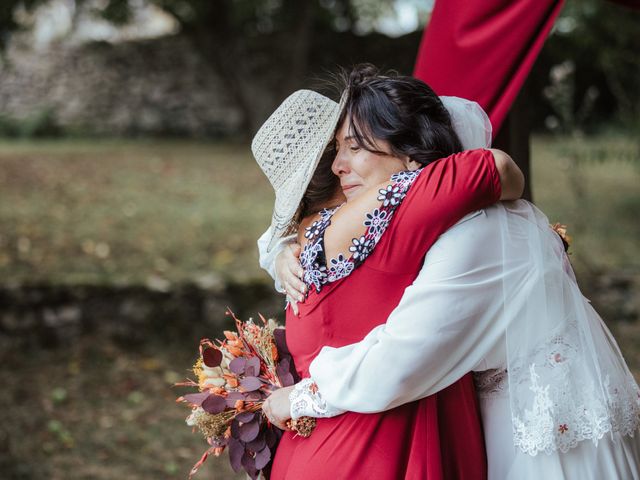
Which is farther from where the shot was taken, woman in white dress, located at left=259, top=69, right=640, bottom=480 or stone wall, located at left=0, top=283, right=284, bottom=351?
stone wall, located at left=0, top=283, right=284, bottom=351

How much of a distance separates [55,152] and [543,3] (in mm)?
10922

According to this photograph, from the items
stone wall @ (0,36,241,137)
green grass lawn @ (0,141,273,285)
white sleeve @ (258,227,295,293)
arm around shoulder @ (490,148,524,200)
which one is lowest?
stone wall @ (0,36,241,137)

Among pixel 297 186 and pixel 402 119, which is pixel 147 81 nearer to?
pixel 297 186

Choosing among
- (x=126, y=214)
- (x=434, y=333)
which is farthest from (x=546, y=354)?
(x=126, y=214)

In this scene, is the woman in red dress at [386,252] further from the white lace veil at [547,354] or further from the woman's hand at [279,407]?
the white lace veil at [547,354]

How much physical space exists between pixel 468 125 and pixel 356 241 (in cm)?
43

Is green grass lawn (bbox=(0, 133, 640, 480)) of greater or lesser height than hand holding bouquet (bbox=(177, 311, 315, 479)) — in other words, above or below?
below

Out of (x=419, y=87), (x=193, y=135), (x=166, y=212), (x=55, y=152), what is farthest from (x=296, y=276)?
(x=193, y=135)

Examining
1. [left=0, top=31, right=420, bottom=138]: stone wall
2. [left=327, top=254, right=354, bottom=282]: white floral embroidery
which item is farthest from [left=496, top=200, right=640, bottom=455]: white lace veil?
[left=0, top=31, right=420, bottom=138]: stone wall

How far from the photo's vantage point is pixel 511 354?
5.62 ft

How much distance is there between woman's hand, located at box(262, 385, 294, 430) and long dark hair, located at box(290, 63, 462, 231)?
24.8 inches

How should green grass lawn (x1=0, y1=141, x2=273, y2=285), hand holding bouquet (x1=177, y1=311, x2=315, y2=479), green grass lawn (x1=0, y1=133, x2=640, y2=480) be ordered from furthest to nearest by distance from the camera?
1. green grass lawn (x1=0, y1=141, x2=273, y2=285)
2. green grass lawn (x1=0, y1=133, x2=640, y2=480)
3. hand holding bouquet (x1=177, y1=311, x2=315, y2=479)

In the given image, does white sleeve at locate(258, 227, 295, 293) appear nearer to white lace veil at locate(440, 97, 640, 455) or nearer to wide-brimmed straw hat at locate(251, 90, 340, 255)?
wide-brimmed straw hat at locate(251, 90, 340, 255)

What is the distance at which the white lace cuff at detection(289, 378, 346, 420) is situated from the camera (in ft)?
5.77
